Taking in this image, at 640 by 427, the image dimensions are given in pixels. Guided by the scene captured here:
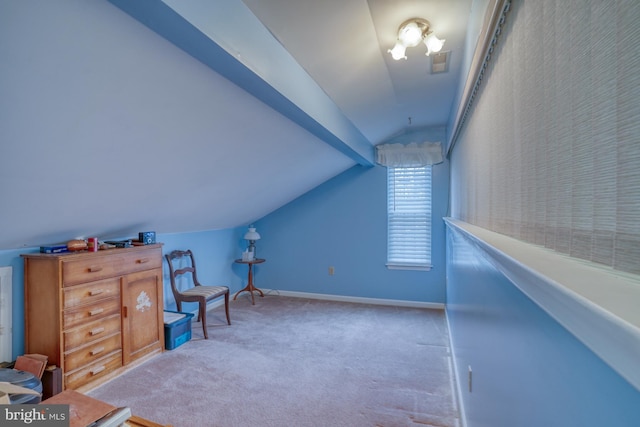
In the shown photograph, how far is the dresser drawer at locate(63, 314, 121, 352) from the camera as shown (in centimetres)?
208

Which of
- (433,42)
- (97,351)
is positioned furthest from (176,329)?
(433,42)

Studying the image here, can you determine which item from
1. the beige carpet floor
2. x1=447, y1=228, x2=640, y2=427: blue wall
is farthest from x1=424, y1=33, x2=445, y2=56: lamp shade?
the beige carpet floor

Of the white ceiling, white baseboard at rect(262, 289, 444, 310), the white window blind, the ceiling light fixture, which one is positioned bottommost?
white baseboard at rect(262, 289, 444, 310)

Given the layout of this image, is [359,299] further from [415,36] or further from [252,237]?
[415,36]

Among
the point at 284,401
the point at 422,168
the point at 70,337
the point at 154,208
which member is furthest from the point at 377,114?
the point at 70,337

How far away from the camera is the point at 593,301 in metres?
0.30

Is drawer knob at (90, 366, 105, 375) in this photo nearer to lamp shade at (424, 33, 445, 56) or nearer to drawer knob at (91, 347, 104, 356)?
drawer knob at (91, 347, 104, 356)

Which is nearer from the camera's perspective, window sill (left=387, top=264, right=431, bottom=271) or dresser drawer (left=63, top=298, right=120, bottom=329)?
dresser drawer (left=63, top=298, right=120, bottom=329)

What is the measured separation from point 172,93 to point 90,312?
178 centimetres

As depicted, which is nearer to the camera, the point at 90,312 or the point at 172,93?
the point at 172,93

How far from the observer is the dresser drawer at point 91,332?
2.08 m

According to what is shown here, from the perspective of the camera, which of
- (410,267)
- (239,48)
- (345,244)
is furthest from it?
(345,244)

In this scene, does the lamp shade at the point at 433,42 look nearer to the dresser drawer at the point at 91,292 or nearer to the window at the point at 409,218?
the window at the point at 409,218

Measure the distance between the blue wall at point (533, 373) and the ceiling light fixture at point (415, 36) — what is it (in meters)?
1.29
